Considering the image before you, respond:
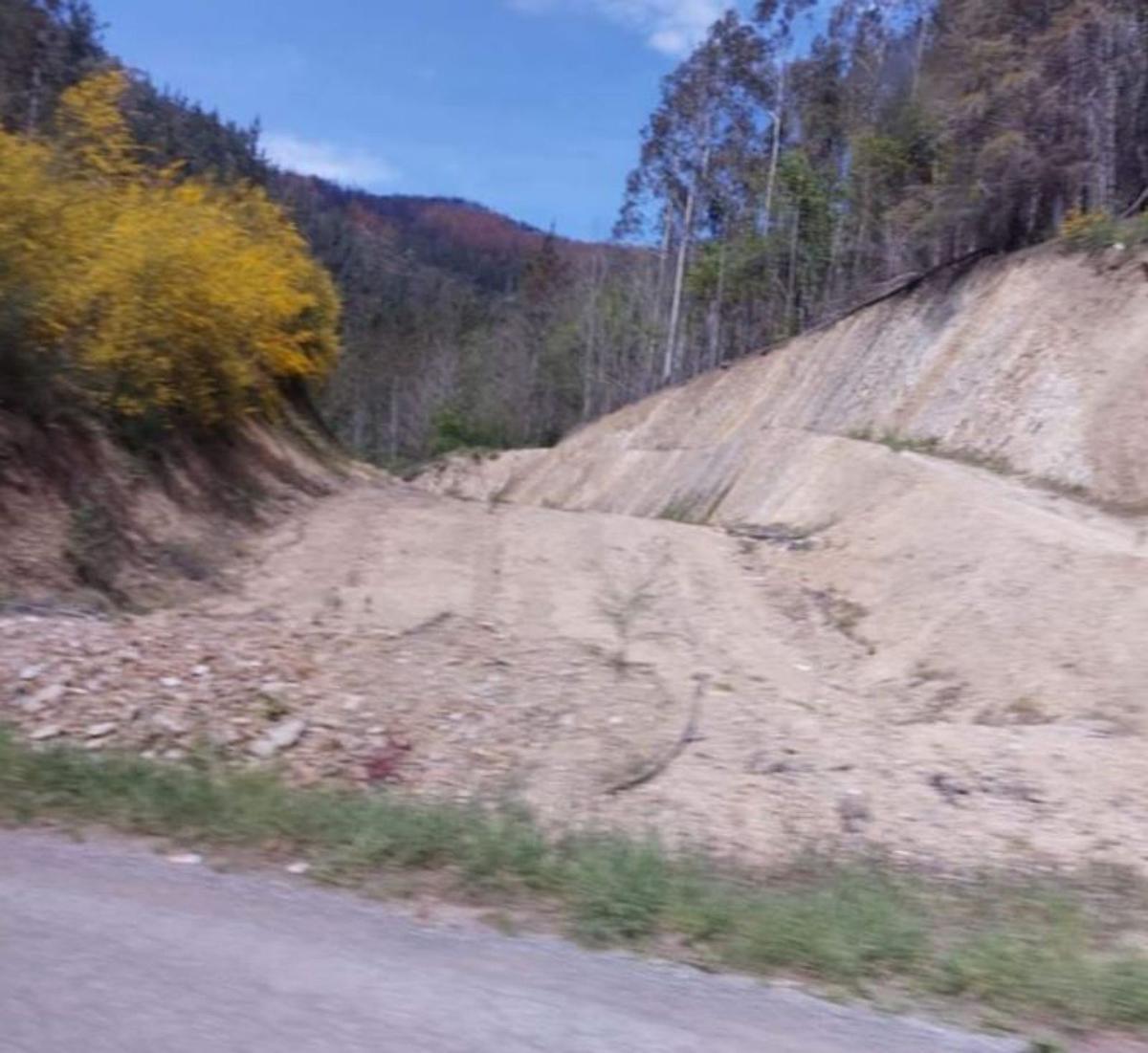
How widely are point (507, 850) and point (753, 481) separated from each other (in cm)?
2475

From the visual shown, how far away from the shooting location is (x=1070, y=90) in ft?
100

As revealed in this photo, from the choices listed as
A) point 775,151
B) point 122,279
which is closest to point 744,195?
point 775,151

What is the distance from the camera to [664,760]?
11102 millimetres

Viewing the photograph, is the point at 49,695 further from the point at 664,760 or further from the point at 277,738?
the point at 664,760

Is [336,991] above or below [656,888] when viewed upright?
below

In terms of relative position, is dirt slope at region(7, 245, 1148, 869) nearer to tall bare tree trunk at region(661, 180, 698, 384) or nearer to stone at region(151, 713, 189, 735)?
stone at region(151, 713, 189, 735)

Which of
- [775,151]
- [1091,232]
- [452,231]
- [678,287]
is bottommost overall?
[1091,232]

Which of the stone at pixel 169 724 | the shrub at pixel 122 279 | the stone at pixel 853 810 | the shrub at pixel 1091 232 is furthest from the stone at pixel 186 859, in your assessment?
the shrub at pixel 1091 232

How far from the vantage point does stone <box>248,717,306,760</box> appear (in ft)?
32.1

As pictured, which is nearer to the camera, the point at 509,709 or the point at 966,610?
the point at 509,709

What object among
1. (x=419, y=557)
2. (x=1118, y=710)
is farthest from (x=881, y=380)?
(x=1118, y=710)

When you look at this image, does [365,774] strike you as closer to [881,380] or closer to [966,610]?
[966,610]

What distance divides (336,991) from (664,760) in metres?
5.75

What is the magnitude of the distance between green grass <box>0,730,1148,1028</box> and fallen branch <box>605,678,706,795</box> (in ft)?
6.29
